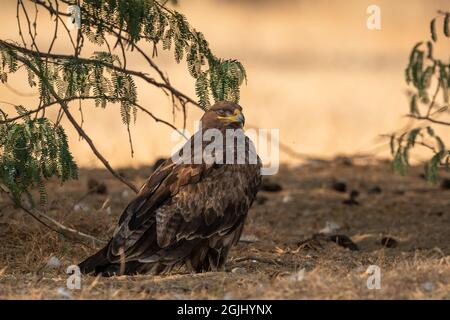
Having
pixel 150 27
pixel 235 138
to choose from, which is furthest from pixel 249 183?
pixel 150 27

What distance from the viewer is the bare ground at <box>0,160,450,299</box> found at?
6871 mm

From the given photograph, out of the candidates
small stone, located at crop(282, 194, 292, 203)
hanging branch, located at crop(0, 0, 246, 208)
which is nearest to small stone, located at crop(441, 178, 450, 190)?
small stone, located at crop(282, 194, 292, 203)

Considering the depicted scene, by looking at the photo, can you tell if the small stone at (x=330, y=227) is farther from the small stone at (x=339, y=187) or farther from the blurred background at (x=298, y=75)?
the blurred background at (x=298, y=75)

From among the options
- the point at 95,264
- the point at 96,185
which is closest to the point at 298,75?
the point at 96,185

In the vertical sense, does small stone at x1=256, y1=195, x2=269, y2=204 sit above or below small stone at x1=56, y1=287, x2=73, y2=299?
above

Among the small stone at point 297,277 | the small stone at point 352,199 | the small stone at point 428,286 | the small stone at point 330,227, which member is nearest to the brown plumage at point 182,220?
the small stone at point 297,277

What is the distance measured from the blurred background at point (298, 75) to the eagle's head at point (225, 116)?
166 inches

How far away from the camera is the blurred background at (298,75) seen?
15.4 metres

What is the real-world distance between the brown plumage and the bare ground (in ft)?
0.93

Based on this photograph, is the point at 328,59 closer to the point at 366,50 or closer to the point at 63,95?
the point at 366,50

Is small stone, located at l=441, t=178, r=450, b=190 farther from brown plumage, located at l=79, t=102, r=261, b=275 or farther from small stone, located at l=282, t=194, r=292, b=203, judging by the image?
brown plumage, located at l=79, t=102, r=261, b=275

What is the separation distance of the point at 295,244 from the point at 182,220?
6.61 ft

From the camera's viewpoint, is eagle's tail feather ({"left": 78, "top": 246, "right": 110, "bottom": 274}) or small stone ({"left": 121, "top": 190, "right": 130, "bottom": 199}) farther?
small stone ({"left": 121, "top": 190, "right": 130, "bottom": 199})

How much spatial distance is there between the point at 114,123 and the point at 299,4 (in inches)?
388
